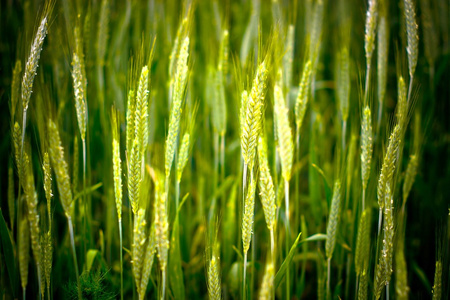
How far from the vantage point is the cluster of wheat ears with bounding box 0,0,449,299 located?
2.97 feet

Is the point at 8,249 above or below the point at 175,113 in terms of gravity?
below

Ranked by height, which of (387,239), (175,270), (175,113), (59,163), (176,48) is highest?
(176,48)

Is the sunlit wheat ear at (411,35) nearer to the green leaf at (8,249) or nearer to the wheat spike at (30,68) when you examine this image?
the wheat spike at (30,68)

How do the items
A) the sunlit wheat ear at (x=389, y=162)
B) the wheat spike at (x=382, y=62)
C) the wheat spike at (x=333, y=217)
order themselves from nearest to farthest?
the sunlit wheat ear at (x=389, y=162) < the wheat spike at (x=333, y=217) < the wheat spike at (x=382, y=62)

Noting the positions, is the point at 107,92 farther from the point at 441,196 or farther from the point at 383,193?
the point at 441,196

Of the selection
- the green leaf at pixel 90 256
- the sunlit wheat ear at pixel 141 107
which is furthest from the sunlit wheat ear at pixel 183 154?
the green leaf at pixel 90 256

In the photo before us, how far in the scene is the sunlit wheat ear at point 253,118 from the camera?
2.81ft

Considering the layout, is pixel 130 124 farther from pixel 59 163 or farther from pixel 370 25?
pixel 370 25

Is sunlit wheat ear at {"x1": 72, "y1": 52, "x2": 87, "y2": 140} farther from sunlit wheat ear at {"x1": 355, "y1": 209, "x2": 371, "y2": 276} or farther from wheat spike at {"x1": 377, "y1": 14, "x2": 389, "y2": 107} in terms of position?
wheat spike at {"x1": 377, "y1": 14, "x2": 389, "y2": 107}

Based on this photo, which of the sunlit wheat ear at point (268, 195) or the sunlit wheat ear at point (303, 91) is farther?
the sunlit wheat ear at point (303, 91)

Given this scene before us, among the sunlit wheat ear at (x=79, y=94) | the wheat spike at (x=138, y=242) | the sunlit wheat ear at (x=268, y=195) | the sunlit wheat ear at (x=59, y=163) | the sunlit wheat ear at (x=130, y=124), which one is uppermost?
the sunlit wheat ear at (x=79, y=94)

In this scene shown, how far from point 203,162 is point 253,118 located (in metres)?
0.72

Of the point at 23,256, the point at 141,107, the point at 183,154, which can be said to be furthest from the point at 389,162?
the point at 23,256

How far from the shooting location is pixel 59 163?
884 mm
